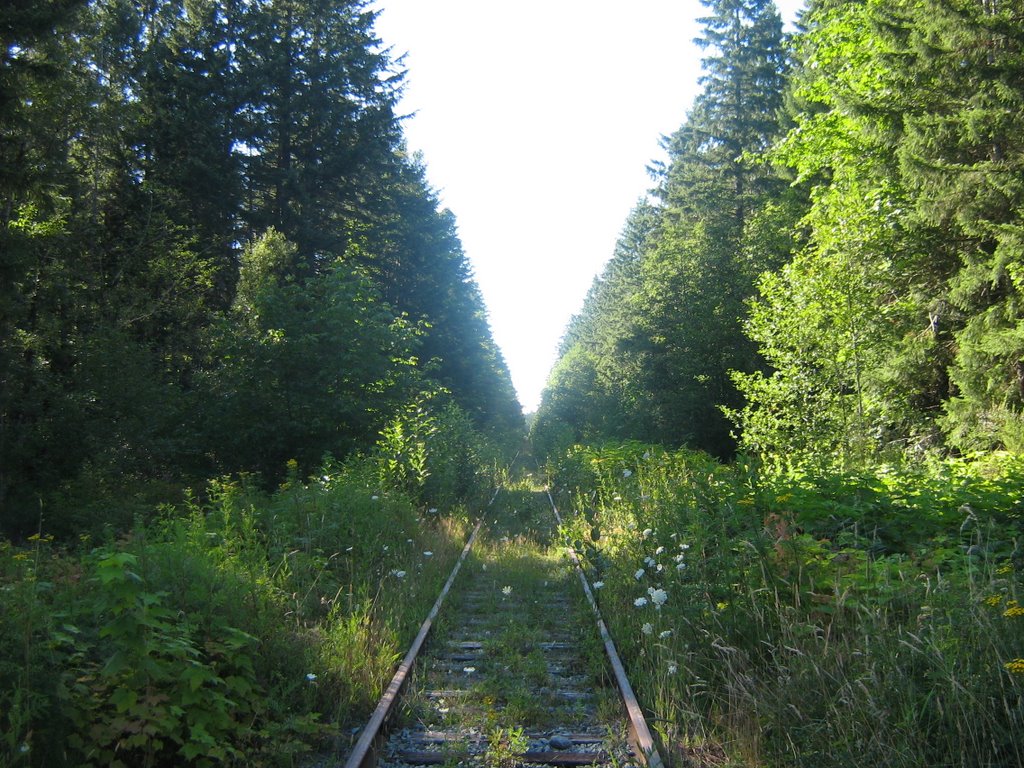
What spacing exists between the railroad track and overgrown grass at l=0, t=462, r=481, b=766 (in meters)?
0.30

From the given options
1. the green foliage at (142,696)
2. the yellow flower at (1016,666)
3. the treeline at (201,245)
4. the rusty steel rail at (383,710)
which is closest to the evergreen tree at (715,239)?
the treeline at (201,245)

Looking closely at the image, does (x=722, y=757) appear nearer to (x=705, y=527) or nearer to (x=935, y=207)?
(x=705, y=527)

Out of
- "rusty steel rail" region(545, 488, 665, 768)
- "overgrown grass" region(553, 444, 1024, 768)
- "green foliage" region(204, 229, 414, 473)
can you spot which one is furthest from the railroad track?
"green foliage" region(204, 229, 414, 473)

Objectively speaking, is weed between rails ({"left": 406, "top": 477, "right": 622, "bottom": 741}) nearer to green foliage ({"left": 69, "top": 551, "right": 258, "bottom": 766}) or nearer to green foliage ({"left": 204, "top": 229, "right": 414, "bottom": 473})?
green foliage ({"left": 69, "top": 551, "right": 258, "bottom": 766})

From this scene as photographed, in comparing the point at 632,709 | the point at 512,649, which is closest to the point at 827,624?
the point at 632,709

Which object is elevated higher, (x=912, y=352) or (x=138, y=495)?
(x=912, y=352)

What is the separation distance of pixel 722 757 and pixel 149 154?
942 inches

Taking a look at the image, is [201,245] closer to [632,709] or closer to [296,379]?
[296,379]

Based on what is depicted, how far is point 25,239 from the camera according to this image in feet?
39.0

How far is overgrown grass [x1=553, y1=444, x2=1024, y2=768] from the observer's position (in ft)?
10.6

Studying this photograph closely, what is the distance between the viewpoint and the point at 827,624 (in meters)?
4.60

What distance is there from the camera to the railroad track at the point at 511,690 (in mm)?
4156

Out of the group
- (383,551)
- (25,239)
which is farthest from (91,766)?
(25,239)

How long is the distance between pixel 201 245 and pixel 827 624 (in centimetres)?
2257
